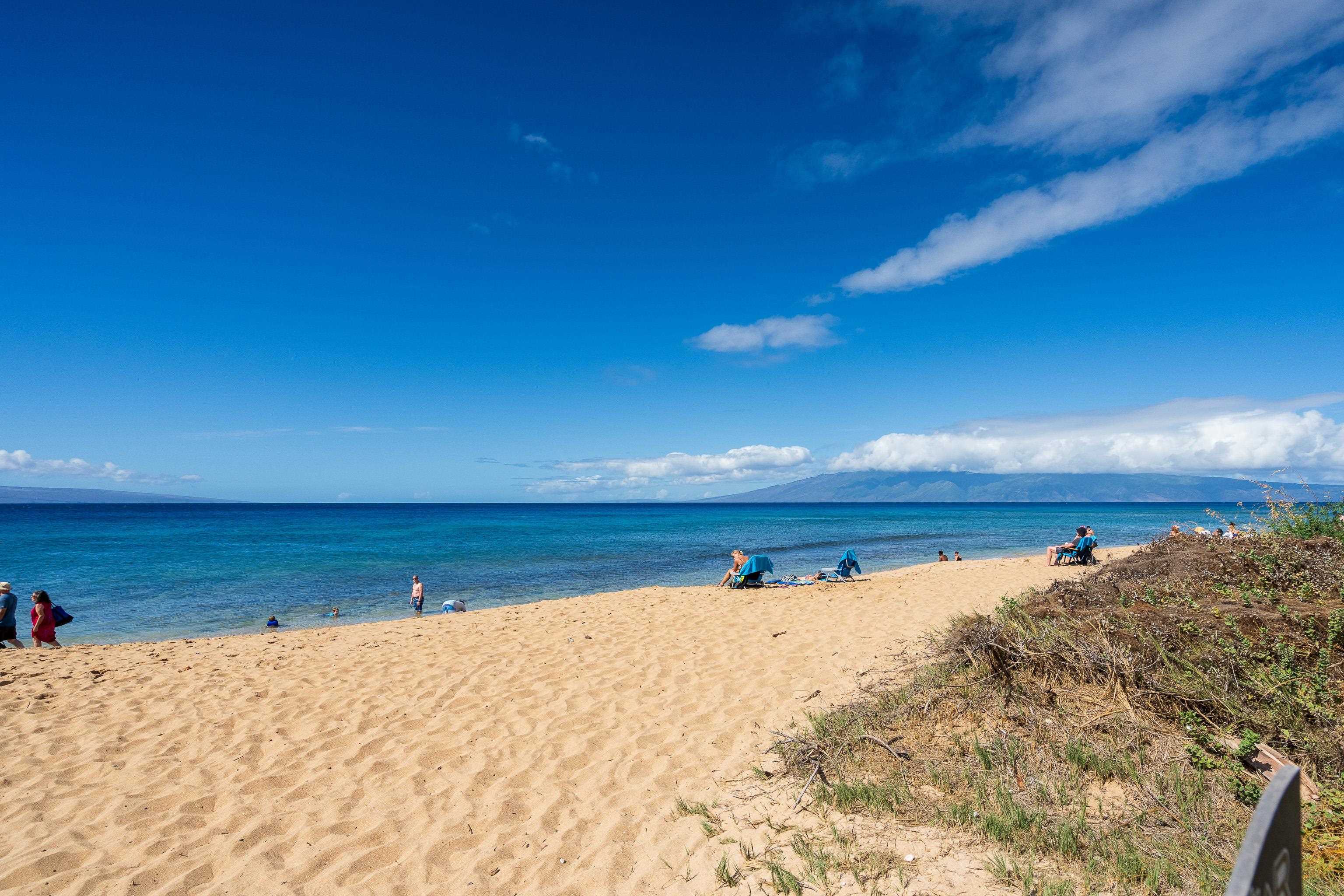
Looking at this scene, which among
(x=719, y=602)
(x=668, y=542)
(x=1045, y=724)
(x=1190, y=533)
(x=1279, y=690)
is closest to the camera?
(x=1279, y=690)

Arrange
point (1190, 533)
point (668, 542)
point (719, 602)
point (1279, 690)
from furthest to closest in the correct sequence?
1. point (668, 542)
2. point (719, 602)
3. point (1190, 533)
4. point (1279, 690)

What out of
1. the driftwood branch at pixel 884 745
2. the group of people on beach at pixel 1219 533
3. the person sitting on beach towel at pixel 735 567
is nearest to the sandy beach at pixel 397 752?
the driftwood branch at pixel 884 745

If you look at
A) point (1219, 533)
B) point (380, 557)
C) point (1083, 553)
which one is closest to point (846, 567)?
point (1083, 553)

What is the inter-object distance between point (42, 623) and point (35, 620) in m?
0.19

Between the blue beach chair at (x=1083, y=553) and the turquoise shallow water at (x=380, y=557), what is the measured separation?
275 cm

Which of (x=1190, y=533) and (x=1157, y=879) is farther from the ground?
(x=1190, y=533)

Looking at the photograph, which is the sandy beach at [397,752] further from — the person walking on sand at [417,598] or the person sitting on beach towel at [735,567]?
the person walking on sand at [417,598]

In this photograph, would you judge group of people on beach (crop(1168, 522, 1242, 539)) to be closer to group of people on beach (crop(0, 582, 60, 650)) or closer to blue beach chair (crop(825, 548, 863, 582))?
blue beach chair (crop(825, 548, 863, 582))

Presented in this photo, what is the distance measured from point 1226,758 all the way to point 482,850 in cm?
516

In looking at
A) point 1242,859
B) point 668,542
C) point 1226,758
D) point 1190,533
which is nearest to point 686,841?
point 1226,758

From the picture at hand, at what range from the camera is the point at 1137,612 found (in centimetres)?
570

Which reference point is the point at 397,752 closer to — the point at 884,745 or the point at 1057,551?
the point at 884,745

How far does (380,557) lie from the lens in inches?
1315

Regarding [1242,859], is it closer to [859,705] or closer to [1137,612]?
[859,705]
